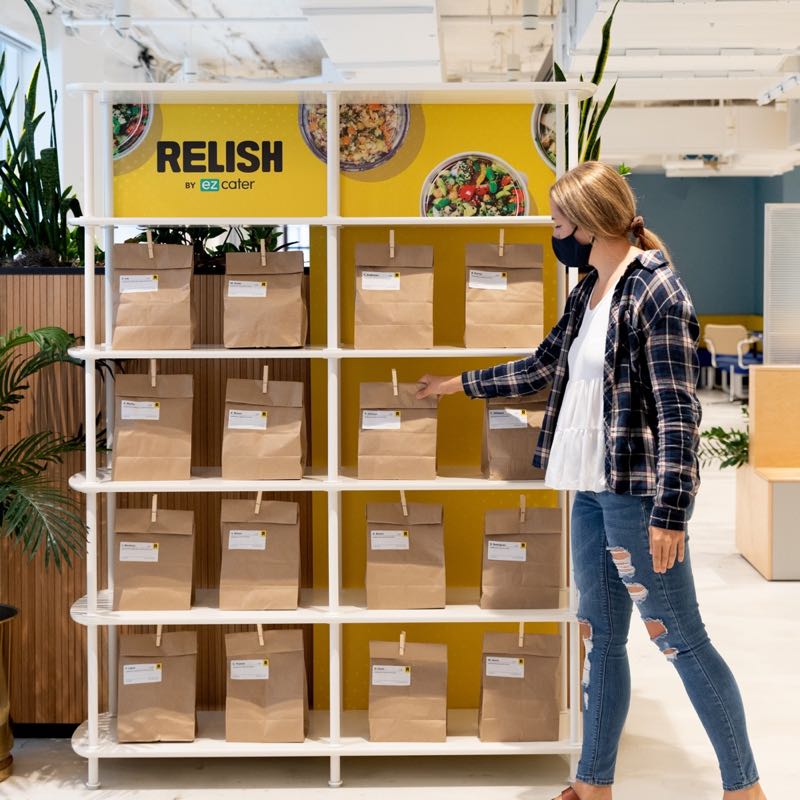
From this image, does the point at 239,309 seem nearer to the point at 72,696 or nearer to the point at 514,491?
the point at 514,491

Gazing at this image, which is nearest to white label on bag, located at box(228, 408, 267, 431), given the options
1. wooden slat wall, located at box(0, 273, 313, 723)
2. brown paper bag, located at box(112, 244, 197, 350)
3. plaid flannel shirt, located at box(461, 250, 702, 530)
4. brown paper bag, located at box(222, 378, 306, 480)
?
brown paper bag, located at box(222, 378, 306, 480)

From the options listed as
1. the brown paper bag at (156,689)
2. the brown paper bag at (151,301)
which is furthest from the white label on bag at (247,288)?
the brown paper bag at (156,689)

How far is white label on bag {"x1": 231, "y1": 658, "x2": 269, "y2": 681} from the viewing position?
3.15 m

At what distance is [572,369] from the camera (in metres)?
2.66

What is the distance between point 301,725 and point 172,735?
36 centimetres

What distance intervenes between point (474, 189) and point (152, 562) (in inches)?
53.9

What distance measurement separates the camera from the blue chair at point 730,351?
14.6m

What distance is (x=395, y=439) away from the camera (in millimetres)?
3070

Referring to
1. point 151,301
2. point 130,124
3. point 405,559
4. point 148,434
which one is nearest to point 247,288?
point 151,301

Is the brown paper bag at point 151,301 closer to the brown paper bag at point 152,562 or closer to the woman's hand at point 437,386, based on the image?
the brown paper bag at point 152,562

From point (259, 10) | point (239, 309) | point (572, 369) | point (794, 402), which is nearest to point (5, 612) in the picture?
point (239, 309)

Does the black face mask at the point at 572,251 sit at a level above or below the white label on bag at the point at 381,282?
above

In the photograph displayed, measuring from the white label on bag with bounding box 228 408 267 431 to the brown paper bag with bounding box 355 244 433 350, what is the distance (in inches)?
12.9

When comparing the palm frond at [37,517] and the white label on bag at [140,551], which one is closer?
the palm frond at [37,517]
